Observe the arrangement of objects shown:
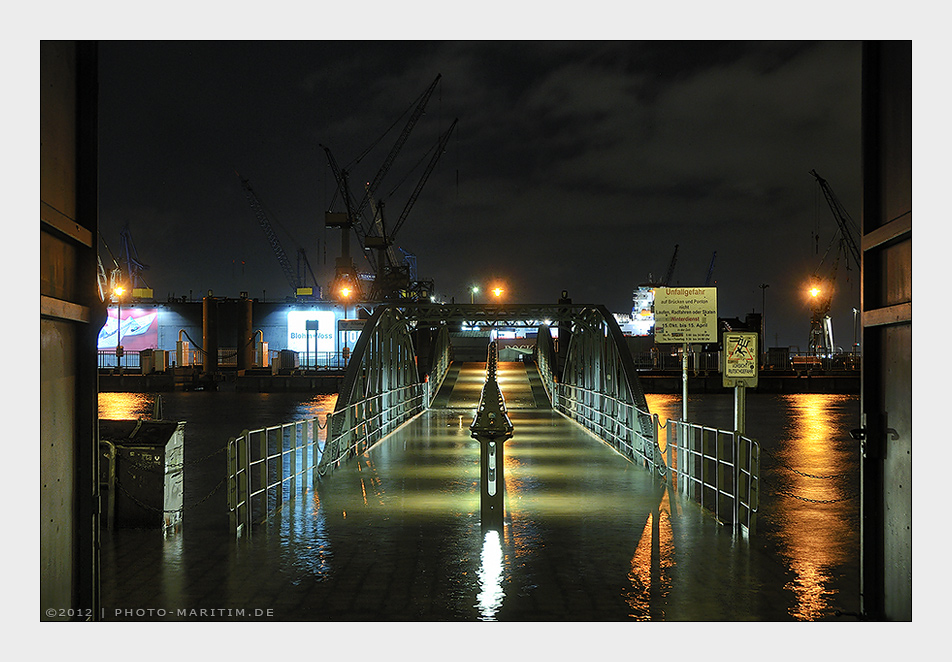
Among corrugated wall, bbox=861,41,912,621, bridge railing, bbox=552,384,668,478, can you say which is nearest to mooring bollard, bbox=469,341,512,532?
corrugated wall, bbox=861,41,912,621

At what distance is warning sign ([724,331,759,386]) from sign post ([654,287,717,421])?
1816mm

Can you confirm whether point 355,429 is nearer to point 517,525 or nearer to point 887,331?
point 517,525

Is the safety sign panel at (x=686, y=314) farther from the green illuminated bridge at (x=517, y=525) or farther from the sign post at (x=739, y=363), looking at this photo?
the sign post at (x=739, y=363)

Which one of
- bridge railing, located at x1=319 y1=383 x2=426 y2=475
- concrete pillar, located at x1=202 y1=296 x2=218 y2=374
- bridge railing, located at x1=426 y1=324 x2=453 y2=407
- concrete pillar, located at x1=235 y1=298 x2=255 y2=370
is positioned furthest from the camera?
concrete pillar, located at x1=235 y1=298 x2=255 y2=370

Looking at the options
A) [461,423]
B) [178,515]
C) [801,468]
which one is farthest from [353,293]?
[178,515]

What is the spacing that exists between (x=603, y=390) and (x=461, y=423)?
428 cm

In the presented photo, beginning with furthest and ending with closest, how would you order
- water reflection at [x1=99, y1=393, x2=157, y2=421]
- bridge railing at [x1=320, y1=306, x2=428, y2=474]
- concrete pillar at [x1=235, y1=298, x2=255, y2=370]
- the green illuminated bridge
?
1. concrete pillar at [x1=235, y1=298, x2=255, y2=370]
2. water reflection at [x1=99, y1=393, x2=157, y2=421]
3. bridge railing at [x1=320, y1=306, x2=428, y2=474]
4. the green illuminated bridge

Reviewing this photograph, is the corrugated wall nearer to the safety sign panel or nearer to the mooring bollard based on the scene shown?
Result: the mooring bollard

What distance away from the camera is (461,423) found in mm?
25125

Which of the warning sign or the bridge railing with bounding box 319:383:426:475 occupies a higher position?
the warning sign

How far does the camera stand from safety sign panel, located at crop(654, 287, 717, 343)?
12922 mm

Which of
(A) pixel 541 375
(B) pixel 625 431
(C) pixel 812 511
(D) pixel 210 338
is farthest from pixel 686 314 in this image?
(D) pixel 210 338

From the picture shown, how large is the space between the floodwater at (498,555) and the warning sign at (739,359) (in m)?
1.71

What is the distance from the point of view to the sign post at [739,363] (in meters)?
10.8
